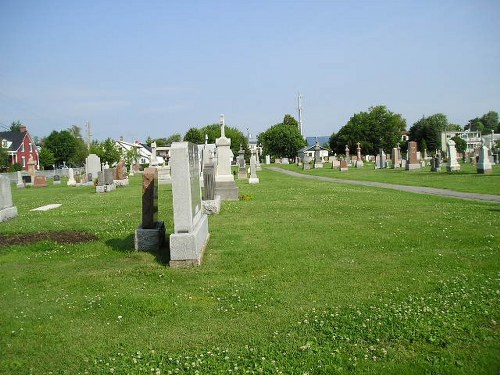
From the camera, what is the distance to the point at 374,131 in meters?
104

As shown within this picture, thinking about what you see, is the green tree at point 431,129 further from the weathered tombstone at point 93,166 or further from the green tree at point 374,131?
the weathered tombstone at point 93,166

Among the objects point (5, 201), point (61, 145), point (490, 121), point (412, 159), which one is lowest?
point (5, 201)

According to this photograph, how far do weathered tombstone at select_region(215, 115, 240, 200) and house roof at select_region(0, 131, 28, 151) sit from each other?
7077 cm

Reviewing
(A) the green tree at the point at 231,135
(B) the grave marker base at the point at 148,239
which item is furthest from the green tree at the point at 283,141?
(B) the grave marker base at the point at 148,239

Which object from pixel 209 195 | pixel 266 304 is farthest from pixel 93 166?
pixel 266 304

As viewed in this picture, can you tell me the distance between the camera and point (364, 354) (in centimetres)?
444

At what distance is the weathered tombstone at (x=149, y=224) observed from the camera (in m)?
9.16

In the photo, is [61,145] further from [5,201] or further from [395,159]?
[5,201]

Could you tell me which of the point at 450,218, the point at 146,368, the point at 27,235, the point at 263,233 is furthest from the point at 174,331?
the point at 450,218

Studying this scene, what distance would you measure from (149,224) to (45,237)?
10.0 feet

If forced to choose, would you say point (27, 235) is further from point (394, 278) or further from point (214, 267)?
point (394, 278)

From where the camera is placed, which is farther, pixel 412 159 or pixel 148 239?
pixel 412 159

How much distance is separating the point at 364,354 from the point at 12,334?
3.94 metres

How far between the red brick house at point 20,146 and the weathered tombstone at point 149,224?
7840 cm
